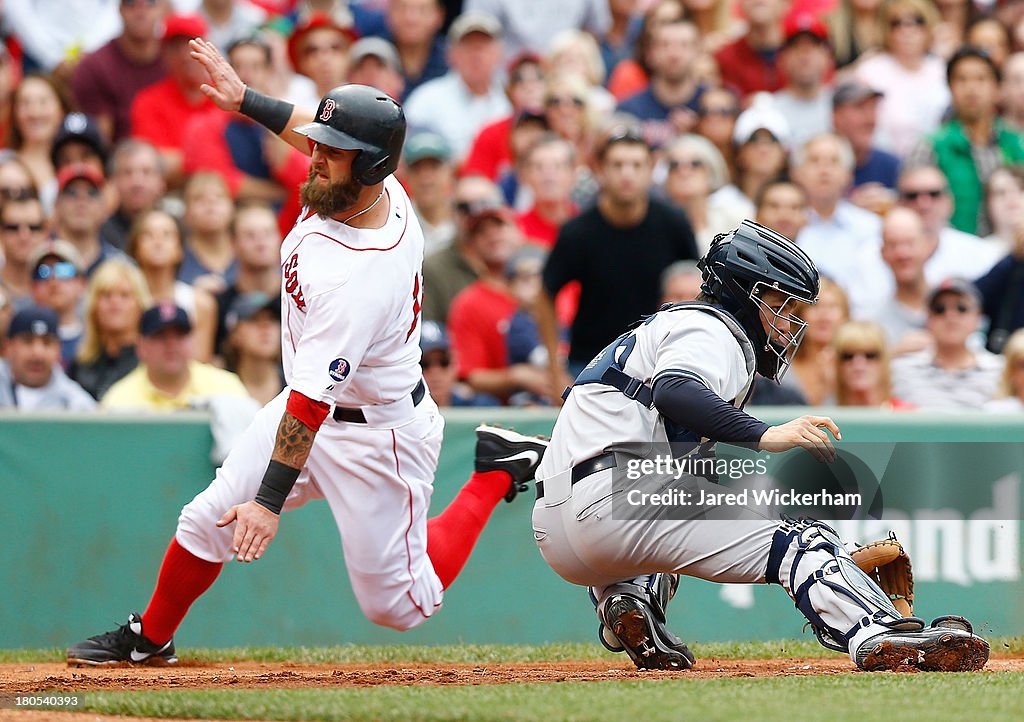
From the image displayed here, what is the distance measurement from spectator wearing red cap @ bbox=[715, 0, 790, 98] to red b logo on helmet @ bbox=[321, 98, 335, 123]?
273 inches

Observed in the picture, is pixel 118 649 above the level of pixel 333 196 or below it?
below

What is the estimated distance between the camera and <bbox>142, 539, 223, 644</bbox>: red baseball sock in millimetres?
5762

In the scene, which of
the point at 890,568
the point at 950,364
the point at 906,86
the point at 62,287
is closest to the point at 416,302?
the point at 890,568

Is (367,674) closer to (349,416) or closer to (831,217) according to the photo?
(349,416)

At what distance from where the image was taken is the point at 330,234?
5273mm

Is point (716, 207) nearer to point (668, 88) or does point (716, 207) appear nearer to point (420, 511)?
point (668, 88)

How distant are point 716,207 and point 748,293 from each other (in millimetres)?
4917

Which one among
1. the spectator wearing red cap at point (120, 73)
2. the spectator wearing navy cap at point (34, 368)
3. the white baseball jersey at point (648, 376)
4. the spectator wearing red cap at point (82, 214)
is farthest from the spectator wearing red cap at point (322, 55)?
the white baseball jersey at point (648, 376)

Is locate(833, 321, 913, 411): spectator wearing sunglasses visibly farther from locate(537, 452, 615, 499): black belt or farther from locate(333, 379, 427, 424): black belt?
locate(333, 379, 427, 424): black belt

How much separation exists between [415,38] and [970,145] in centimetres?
407

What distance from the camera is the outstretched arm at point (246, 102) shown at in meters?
5.98

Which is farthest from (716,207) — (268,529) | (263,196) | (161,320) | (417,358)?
(268,529)

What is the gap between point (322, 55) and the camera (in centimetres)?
1099

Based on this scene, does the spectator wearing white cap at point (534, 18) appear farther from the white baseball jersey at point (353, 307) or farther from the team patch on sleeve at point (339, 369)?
the team patch on sleeve at point (339, 369)
